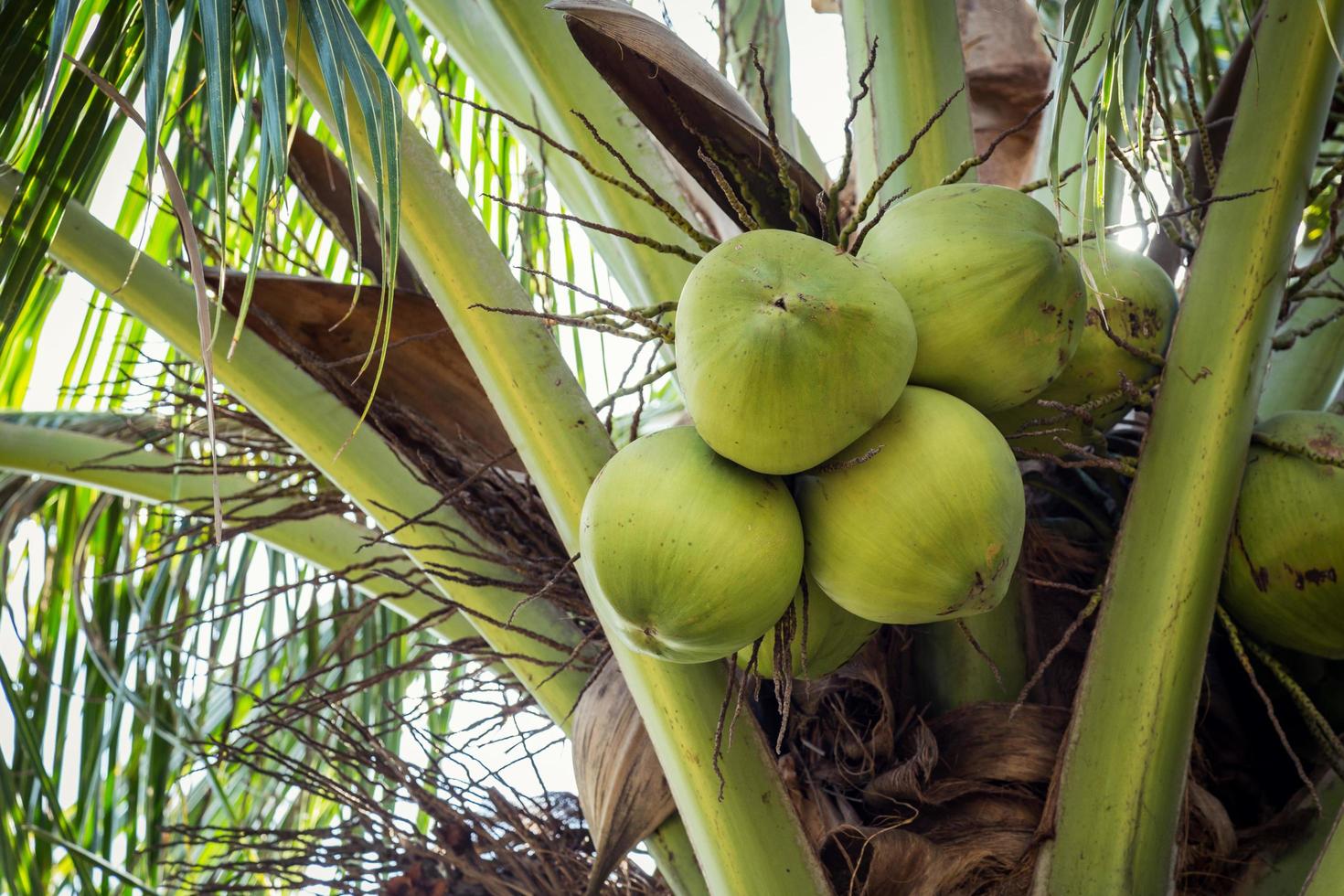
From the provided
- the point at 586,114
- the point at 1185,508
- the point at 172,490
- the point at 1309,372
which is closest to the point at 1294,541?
the point at 1185,508

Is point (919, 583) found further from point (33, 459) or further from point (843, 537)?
point (33, 459)

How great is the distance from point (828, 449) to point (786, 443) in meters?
0.04

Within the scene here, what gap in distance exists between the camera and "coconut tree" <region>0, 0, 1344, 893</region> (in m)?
0.96

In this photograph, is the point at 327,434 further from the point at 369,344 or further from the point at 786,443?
the point at 786,443

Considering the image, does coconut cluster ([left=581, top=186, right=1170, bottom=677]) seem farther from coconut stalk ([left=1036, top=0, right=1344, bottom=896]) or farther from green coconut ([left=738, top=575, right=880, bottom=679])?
coconut stalk ([left=1036, top=0, right=1344, bottom=896])

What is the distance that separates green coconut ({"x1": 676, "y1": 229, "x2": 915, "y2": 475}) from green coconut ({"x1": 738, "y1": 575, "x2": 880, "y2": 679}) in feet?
0.54

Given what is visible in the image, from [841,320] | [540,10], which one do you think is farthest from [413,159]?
[841,320]

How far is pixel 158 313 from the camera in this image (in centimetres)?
142

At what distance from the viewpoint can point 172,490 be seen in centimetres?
174

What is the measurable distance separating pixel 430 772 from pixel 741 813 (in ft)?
1.93

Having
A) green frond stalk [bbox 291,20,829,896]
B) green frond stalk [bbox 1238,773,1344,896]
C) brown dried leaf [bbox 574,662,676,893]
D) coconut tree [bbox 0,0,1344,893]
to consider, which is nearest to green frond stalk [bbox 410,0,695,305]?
coconut tree [bbox 0,0,1344,893]

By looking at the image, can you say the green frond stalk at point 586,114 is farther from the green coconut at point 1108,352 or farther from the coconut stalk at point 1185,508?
the coconut stalk at point 1185,508

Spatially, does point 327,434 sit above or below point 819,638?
above

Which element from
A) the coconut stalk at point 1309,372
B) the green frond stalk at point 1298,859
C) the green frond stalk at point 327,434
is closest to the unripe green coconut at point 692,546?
the green frond stalk at point 327,434
